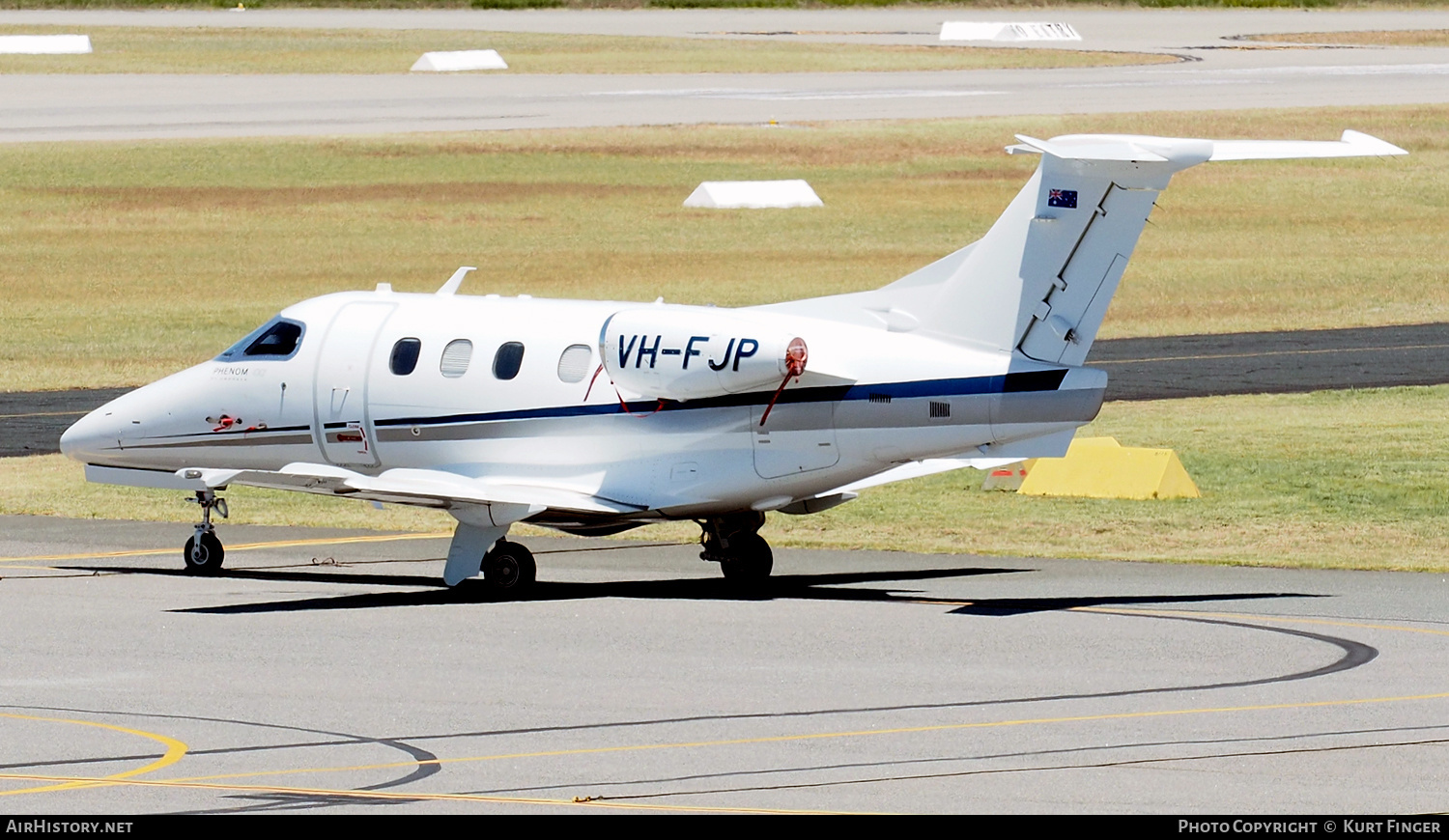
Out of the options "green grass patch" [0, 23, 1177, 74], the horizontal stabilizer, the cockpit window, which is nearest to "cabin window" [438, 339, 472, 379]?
the cockpit window

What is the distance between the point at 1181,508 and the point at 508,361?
8854 mm

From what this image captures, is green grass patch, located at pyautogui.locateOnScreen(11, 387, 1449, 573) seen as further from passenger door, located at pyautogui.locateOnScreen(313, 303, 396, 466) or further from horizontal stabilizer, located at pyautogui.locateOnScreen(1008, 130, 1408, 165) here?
horizontal stabilizer, located at pyautogui.locateOnScreen(1008, 130, 1408, 165)

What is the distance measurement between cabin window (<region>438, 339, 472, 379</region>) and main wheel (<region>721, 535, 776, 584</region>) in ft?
10.2

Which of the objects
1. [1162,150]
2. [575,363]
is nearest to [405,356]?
[575,363]

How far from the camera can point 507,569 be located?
22.8 m

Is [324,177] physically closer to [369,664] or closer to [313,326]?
[313,326]

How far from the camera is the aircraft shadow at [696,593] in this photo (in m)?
21.8

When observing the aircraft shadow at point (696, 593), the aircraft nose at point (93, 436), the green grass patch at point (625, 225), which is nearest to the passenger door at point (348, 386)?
the aircraft shadow at point (696, 593)

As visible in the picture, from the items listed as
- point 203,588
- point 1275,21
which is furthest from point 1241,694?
point 1275,21

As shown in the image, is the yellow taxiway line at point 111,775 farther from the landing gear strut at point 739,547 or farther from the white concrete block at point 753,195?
the white concrete block at point 753,195

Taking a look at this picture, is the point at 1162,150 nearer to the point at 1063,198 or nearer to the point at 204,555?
the point at 1063,198

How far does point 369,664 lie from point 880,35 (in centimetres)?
9281

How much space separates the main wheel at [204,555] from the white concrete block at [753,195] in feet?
132

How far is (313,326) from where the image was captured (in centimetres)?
2419
